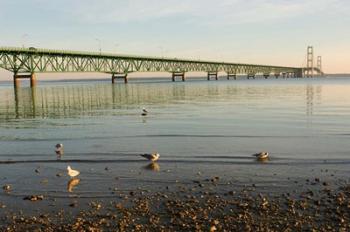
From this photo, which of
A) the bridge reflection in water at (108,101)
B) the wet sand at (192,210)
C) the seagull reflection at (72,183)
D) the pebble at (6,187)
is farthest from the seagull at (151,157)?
the bridge reflection in water at (108,101)

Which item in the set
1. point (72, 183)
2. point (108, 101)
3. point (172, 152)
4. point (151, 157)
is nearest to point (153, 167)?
point (151, 157)

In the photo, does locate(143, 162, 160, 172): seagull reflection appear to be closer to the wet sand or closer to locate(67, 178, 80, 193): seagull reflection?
the wet sand

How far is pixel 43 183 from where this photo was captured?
14.3 metres

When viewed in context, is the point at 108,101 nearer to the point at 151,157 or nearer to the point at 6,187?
the point at 151,157

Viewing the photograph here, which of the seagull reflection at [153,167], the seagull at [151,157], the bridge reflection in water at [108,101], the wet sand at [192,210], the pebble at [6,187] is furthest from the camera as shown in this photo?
the bridge reflection in water at [108,101]

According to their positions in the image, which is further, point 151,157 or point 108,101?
point 108,101

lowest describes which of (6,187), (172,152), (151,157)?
(172,152)

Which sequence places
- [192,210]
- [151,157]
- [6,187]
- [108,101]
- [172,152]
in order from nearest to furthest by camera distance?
[192,210] < [6,187] < [151,157] < [172,152] < [108,101]

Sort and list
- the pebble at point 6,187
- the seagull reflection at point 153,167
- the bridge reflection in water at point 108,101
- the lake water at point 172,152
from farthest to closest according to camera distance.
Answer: the bridge reflection in water at point 108,101 → the seagull reflection at point 153,167 → the lake water at point 172,152 → the pebble at point 6,187

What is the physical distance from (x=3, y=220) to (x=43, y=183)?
11.8 ft

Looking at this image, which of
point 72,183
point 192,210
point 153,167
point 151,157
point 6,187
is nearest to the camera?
point 192,210

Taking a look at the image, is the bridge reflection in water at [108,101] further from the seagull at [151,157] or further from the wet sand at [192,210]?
the wet sand at [192,210]

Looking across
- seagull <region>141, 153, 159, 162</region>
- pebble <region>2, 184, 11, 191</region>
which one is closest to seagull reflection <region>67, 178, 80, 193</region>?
pebble <region>2, 184, 11, 191</region>

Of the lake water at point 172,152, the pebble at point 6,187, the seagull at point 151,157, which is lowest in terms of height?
the lake water at point 172,152
